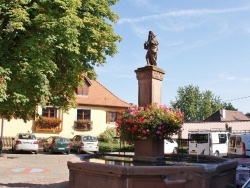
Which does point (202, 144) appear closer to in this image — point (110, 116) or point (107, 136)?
point (107, 136)

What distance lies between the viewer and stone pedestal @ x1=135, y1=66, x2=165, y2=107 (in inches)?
413

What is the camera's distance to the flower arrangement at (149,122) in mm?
9812

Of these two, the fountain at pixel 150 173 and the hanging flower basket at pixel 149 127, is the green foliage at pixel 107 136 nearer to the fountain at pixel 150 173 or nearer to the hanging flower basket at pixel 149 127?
the hanging flower basket at pixel 149 127

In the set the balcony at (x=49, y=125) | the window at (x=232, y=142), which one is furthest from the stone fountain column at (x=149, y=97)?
the balcony at (x=49, y=125)

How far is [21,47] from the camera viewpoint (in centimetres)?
1625

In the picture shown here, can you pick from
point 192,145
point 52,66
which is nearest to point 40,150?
point 192,145

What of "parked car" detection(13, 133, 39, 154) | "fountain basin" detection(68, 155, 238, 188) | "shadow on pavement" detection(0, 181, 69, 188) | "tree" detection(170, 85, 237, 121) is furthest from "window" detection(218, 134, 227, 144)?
"tree" detection(170, 85, 237, 121)

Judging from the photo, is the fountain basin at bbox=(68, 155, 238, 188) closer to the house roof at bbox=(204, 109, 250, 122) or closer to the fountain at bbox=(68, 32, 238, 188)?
the fountain at bbox=(68, 32, 238, 188)

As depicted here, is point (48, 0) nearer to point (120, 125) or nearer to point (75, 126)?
point (120, 125)

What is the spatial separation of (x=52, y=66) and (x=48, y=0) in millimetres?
3000

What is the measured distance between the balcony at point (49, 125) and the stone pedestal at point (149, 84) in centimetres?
2626

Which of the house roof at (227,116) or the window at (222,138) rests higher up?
the house roof at (227,116)

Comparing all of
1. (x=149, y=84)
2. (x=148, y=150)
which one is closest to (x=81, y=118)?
(x=149, y=84)

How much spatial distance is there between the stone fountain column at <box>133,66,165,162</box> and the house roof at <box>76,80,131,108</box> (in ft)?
93.1
